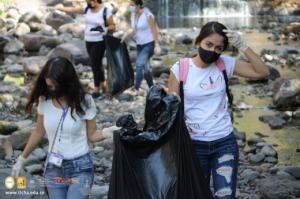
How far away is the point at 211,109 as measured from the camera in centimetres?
386

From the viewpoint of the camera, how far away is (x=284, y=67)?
15.2m

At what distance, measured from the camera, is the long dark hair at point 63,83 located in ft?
12.2

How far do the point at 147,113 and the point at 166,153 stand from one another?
298 mm

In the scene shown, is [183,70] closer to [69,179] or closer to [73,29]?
[69,179]

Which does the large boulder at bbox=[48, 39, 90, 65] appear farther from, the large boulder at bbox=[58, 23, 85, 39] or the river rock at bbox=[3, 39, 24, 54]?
the large boulder at bbox=[58, 23, 85, 39]

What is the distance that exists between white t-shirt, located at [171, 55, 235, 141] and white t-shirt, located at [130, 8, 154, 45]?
533 cm

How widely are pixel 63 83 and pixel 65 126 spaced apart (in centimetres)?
26

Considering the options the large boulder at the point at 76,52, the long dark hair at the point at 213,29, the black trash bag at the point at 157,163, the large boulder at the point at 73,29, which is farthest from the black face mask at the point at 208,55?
the large boulder at the point at 73,29

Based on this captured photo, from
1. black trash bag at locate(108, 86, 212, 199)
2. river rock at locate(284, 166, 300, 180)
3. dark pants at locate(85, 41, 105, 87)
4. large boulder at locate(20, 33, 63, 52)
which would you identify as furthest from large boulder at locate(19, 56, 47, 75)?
black trash bag at locate(108, 86, 212, 199)

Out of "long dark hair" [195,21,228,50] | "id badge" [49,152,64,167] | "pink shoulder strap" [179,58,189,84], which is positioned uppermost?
"long dark hair" [195,21,228,50]

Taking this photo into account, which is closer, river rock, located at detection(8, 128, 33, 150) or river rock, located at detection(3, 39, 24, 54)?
river rock, located at detection(8, 128, 33, 150)

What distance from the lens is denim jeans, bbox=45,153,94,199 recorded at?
375 centimetres

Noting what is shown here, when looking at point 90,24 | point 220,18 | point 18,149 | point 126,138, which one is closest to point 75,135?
point 126,138

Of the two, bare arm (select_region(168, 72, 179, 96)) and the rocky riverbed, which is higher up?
bare arm (select_region(168, 72, 179, 96))
